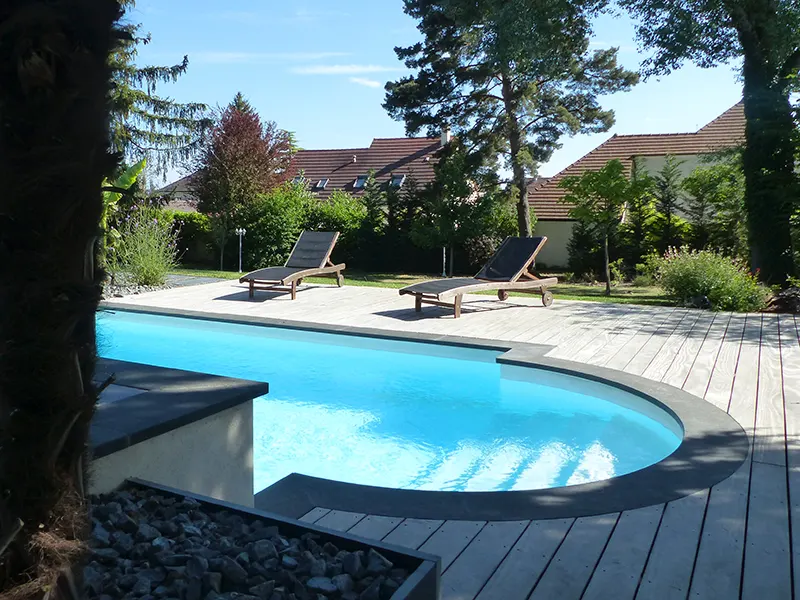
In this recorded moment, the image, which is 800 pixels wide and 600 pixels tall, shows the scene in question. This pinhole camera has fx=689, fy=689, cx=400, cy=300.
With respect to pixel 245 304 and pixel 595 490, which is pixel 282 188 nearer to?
pixel 245 304

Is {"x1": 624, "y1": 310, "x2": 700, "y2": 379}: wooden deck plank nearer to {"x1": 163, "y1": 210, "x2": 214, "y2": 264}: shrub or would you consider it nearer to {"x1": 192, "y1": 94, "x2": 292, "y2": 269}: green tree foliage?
{"x1": 192, "y1": 94, "x2": 292, "y2": 269}: green tree foliage

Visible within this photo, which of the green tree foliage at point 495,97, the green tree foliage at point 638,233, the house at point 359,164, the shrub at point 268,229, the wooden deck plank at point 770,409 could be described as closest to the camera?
the wooden deck plank at point 770,409

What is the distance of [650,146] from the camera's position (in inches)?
1007

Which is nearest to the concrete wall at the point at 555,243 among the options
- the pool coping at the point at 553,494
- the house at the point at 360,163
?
the house at the point at 360,163

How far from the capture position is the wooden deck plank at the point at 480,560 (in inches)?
102

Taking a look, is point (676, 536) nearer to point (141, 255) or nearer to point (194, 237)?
point (141, 255)

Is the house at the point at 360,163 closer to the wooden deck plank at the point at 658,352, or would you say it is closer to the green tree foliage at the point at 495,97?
the green tree foliage at the point at 495,97

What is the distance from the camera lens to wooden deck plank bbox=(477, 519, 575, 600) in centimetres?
258

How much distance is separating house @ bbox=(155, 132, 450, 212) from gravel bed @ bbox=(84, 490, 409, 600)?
91.6ft

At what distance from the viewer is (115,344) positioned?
30.9ft

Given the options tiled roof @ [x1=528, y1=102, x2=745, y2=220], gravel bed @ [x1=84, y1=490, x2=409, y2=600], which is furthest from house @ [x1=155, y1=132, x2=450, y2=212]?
gravel bed @ [x1=84, y1=490, x2=409, y2=600]

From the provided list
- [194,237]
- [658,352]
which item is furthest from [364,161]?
[658,352]

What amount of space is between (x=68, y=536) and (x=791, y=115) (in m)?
14.4

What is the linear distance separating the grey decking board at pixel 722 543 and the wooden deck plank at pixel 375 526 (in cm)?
128
